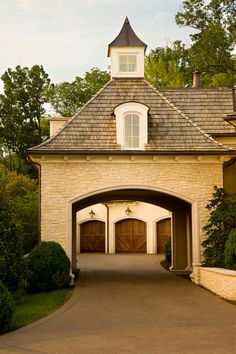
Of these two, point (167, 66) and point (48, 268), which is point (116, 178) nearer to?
point (48, 268)

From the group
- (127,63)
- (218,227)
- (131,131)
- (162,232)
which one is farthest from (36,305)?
(162,232)

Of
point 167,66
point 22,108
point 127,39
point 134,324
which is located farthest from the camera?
point 22,108

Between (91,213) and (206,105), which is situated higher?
(206,105)

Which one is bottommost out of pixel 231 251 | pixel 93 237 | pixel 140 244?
pixel 140 244

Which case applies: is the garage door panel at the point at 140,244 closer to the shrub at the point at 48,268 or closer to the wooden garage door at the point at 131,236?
the wooden garage door at the point at 131,236

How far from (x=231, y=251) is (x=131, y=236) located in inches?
804

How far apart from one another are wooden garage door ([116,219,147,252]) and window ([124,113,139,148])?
17571 mm

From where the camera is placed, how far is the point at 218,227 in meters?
17.1

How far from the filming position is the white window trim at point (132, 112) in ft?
60.4

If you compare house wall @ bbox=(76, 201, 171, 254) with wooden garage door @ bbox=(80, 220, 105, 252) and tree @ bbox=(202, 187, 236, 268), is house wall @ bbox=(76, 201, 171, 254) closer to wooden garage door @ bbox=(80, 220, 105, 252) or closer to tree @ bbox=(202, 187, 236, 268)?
wooden garage door @ bbox=(80, 220, 105, 252)

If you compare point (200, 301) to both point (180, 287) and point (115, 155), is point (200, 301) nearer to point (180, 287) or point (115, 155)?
point (180, 287)

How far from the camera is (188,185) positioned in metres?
18.1

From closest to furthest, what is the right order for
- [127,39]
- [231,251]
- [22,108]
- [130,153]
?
[231,251], [130,153], [127,39], [22,108]

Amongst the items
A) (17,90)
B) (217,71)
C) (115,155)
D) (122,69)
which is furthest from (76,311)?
(17,90)
